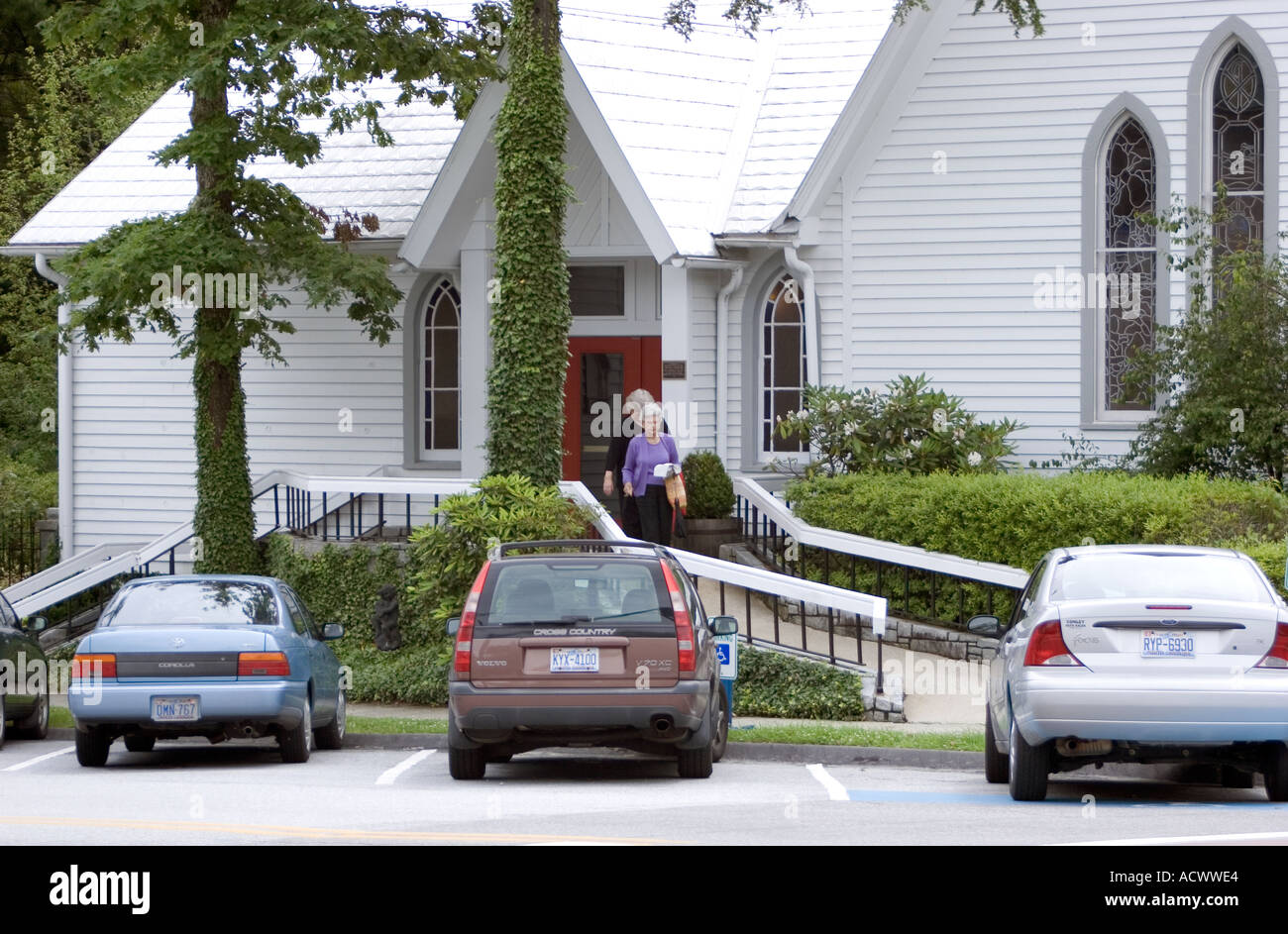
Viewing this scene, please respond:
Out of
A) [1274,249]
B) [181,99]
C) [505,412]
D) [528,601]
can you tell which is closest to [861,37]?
[1274,249]

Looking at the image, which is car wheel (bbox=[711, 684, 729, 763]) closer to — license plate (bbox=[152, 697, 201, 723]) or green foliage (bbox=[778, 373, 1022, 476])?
license plate (bbox=[152, 697, 201, 723])

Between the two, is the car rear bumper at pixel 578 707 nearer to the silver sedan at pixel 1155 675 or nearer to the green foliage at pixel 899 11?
the silver sedan at pixel 1155 675

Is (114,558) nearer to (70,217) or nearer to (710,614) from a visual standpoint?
(70,217)

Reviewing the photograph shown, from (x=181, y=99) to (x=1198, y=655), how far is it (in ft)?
69.0

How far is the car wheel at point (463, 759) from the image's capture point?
1207 centimetres

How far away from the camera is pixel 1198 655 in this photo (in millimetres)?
10180

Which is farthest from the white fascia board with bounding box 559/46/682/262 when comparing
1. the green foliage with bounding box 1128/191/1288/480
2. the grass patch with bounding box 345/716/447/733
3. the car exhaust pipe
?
the car exhaust pipe

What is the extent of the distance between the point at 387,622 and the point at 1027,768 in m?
9.85

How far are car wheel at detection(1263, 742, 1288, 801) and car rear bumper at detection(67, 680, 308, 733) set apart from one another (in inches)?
265

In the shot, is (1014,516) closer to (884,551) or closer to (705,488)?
(884,551)

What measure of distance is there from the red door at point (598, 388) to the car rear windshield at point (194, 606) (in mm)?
9293

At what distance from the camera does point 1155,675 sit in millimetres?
10141

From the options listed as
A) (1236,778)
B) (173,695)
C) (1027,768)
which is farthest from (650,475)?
(1027,768)

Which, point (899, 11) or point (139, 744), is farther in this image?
point (899, 11)
